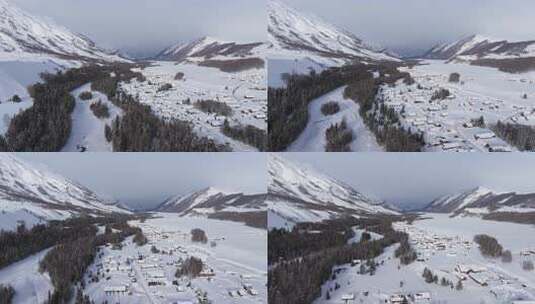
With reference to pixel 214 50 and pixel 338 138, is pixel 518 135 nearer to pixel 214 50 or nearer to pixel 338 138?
pixel 338 138

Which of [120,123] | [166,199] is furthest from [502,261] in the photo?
[120,123]

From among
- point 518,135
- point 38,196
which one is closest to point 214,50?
point 38,196

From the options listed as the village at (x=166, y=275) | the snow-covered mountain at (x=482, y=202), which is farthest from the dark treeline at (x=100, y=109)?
the snow-covered mountain at (x=482, y=202)

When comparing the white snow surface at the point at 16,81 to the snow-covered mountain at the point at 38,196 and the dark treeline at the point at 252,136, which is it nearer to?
the snow-covered mountain at the point at 38,196

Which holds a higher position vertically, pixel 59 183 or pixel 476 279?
pixel 59 183

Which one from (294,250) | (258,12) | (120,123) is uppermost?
(258,12)

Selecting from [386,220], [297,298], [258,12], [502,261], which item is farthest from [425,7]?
[297,298]

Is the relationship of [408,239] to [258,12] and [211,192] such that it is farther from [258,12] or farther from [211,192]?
[258,12]
